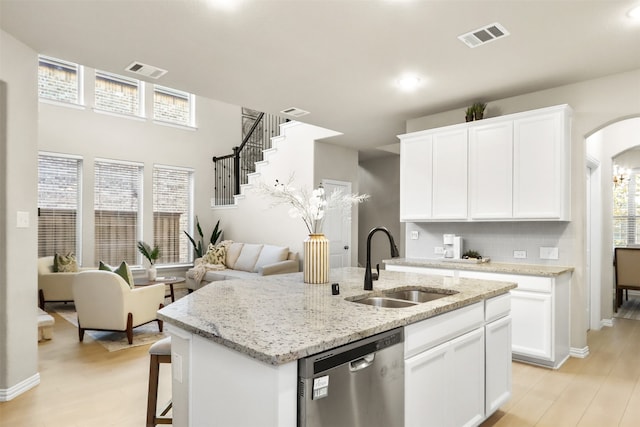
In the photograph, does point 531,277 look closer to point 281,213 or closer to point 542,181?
point 542,181

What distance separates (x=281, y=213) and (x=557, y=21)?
515 centimetres

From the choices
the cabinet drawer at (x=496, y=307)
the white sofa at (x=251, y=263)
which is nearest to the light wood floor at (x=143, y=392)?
the cabinet drawer at (x=496, y=307)

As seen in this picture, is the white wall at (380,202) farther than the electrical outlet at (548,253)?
Yes

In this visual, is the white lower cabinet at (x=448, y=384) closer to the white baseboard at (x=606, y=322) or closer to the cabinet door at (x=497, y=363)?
the cabinet door at (x=497, y=363)

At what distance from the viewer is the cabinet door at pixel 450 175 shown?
167 inches

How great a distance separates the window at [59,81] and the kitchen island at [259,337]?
6371mm

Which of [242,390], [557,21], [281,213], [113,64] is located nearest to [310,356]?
[242,390]

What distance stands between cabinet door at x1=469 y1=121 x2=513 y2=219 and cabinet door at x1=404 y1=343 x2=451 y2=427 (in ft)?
7.88

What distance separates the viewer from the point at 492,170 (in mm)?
4012

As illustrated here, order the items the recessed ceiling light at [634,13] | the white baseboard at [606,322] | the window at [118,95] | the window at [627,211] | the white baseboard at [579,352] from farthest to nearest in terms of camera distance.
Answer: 1. the window at [627,211]
2. the window at [118,95]
3. the white baseboard at [606,322]
4. the white baseboard at [579,352]
5. the recessed ceiling light at [634,13]

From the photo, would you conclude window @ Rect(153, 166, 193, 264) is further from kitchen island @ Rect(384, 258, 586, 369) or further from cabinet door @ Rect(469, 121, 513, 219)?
kitchen island @ Rect(384, 258, 586, 369)

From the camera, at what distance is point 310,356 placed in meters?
1.32

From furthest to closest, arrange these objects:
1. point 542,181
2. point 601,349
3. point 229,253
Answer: point 229,253 < point 601,349 < point 542,181

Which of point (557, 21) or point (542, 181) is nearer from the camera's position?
point (557, 21)
